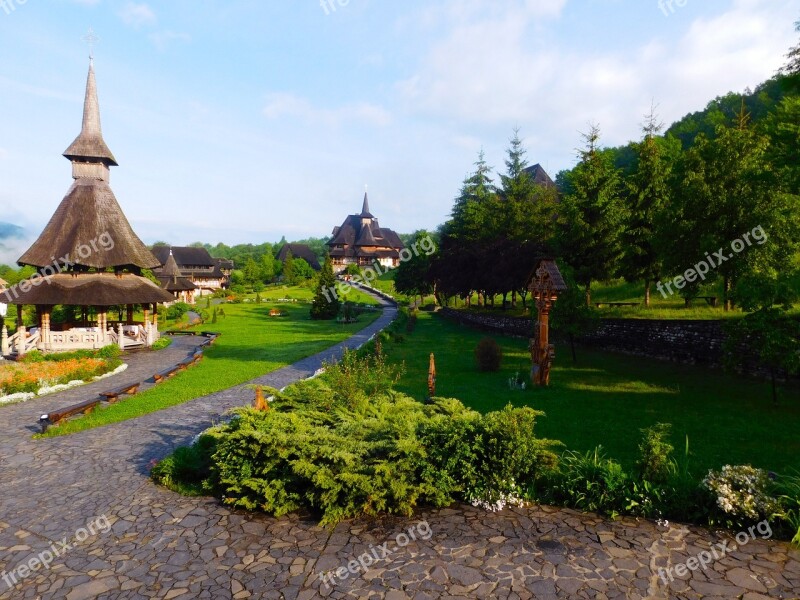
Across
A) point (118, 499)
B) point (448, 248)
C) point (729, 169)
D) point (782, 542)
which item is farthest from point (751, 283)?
point (448, 248)

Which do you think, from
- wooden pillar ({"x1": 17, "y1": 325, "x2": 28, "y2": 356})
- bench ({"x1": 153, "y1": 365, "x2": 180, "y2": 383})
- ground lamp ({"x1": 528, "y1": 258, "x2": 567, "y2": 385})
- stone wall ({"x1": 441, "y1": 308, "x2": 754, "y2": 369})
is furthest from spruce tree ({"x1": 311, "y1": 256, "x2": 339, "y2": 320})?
ground lamp ({"x1": 528, "y1": 258, "x2": 567, "y2": 385})

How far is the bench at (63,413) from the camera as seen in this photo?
11375 mm

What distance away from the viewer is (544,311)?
1609cm

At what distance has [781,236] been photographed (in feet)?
58.7

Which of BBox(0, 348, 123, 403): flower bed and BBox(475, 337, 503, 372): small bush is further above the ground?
BBox(475, 337, 503, 372): small bush

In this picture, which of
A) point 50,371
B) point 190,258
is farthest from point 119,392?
point 190,258

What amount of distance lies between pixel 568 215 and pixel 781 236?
894 cm

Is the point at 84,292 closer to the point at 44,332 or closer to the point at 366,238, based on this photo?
the point at 44,332

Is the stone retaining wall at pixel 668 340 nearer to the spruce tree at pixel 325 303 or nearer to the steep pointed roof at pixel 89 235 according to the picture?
the steep pointed roof at pixel 89 235

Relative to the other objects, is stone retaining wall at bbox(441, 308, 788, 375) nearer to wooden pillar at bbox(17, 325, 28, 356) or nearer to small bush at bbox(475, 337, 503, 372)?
small bush at bbox(475, 337, 503, 372)

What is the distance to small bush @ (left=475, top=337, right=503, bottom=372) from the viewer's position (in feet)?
60.2

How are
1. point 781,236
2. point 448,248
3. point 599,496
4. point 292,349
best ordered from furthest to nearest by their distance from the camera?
point 448,248 → point 292,349 → point 781,236 → point 599,496

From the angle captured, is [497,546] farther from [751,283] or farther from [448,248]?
[448,248]

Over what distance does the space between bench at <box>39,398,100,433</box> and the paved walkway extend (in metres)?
3.47
